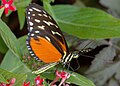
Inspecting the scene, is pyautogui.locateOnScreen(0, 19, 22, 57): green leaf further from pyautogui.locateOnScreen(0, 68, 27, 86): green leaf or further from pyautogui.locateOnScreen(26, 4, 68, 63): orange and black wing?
pyautogui.locateOnScreen(0, 68, 27, 86): green leaf

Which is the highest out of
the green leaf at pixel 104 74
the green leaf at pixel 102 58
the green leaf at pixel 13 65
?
the green leaf at pixel 13 65

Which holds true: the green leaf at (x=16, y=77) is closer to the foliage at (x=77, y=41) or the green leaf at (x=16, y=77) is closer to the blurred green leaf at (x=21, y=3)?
the foliage at (x=77, y=41)

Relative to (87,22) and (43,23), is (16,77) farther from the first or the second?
(87,22)

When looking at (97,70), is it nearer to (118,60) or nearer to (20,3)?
(118,60)

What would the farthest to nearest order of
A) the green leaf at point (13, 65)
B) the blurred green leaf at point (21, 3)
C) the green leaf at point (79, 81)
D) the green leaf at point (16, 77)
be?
the blurred green leaf at point (21, 3), the green leaf at point (13, 65), the green leaf at point (79, 81), the green leaf at point (16, 77)

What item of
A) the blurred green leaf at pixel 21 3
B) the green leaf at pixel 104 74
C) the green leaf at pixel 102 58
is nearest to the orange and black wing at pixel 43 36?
the blurred green leaf at pixel 21 3

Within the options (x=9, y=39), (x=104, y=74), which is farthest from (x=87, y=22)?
(x=9, y=39)
